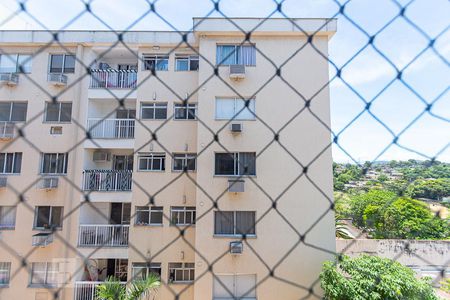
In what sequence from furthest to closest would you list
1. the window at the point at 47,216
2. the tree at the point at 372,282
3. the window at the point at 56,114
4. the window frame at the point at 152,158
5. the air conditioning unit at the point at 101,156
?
the air conditioning unit at the point at 101,156
the window at the point at 56,114
the window frame at the point at 152,158
the window at the point at 47,216
the tree at the point at 372,282

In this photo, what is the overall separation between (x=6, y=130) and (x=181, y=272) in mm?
3467

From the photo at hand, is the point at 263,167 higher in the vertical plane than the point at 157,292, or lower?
higher

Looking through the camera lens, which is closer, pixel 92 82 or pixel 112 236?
pixel 112 236

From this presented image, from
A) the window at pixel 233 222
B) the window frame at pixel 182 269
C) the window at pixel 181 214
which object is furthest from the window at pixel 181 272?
the window at pixel 233 222

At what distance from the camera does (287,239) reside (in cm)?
420

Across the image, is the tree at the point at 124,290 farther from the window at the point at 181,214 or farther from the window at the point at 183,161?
the window at the point at 183,161

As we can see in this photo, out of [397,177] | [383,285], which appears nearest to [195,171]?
[383,285]

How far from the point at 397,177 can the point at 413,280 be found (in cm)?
237

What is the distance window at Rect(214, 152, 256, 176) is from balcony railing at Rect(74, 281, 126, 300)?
2.36 m

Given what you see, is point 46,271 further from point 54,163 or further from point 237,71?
point 237,71

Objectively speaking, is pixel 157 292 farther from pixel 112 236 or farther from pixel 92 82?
pixel 92 82

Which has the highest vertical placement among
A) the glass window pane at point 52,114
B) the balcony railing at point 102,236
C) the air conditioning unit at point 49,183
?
the glass window pane at point 52,114

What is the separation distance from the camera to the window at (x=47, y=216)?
4559 mm

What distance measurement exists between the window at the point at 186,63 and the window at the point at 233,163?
149 centimetres
